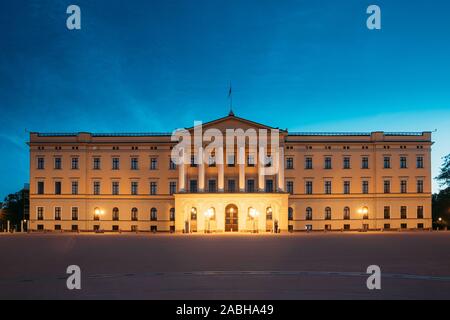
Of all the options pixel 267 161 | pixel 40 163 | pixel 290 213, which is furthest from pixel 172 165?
pixel 40 163

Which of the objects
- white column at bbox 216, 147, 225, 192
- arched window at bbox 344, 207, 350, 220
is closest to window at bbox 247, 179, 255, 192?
white column at bbox 216, 147, 225, 192

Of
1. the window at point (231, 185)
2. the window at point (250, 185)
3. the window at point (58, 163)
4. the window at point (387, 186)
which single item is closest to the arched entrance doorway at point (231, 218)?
the window at point (231, 185)

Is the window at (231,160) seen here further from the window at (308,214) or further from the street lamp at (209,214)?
the window at (308,214)

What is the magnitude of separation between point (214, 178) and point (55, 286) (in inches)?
2240

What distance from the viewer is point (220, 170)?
226 feet

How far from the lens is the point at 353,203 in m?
73.7

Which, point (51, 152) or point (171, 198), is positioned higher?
point (51, 152)

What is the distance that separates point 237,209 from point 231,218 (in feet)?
4.56

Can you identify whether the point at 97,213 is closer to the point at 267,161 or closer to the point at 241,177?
the point at 241,177

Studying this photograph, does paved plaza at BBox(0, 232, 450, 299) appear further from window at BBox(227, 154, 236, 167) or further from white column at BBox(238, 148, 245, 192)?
window at BBox(227, 154, 236, 167)

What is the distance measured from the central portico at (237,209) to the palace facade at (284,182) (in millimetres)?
5017

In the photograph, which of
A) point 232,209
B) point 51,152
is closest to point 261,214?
point 232,209

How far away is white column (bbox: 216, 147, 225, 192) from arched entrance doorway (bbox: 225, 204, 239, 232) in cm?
260
